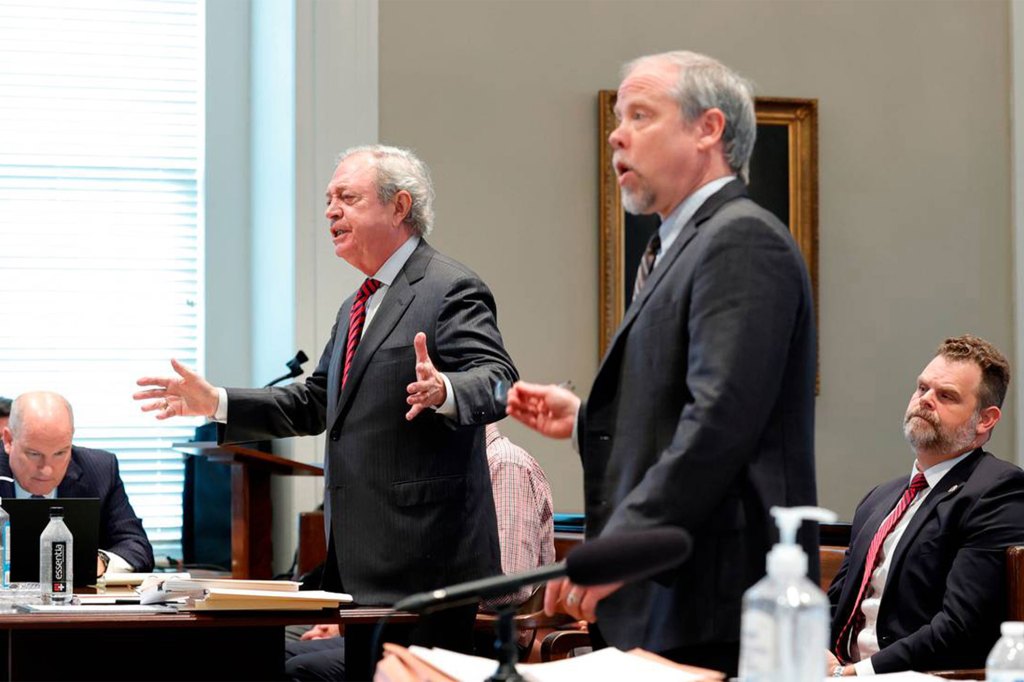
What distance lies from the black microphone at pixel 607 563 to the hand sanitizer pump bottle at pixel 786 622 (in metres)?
0.12

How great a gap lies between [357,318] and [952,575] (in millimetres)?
1671

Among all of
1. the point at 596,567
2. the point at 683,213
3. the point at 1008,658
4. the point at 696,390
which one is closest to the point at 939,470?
the point at 683,213

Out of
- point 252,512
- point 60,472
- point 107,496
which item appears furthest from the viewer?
point 252,512

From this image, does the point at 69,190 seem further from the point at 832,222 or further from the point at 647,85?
the point at 647,85

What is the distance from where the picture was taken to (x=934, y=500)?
3.65 meters

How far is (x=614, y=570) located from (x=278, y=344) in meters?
4.79

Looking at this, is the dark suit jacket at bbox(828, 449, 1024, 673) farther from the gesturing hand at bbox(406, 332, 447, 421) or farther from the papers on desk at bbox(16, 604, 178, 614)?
the papers on desk at bbox(16, 604, 178, 614)

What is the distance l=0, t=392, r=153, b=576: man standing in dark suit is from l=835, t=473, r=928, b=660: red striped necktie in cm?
226

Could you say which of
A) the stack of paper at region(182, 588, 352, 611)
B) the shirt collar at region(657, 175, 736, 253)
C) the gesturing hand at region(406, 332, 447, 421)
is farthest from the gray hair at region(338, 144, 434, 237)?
the shirt collar at region(657, 175, 736, 253)

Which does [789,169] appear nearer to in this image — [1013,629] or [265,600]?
[265,600]

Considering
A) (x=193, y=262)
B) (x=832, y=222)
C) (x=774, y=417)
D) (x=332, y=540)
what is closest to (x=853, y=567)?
(x=332, y=540)

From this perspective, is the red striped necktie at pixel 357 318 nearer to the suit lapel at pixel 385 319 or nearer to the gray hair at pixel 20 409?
the suit lapel at pixel 385 319

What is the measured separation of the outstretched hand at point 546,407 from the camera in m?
2.42

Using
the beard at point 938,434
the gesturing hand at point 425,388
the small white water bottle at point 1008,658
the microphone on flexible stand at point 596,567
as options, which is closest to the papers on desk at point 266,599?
the gesturing hand at point 425,388
